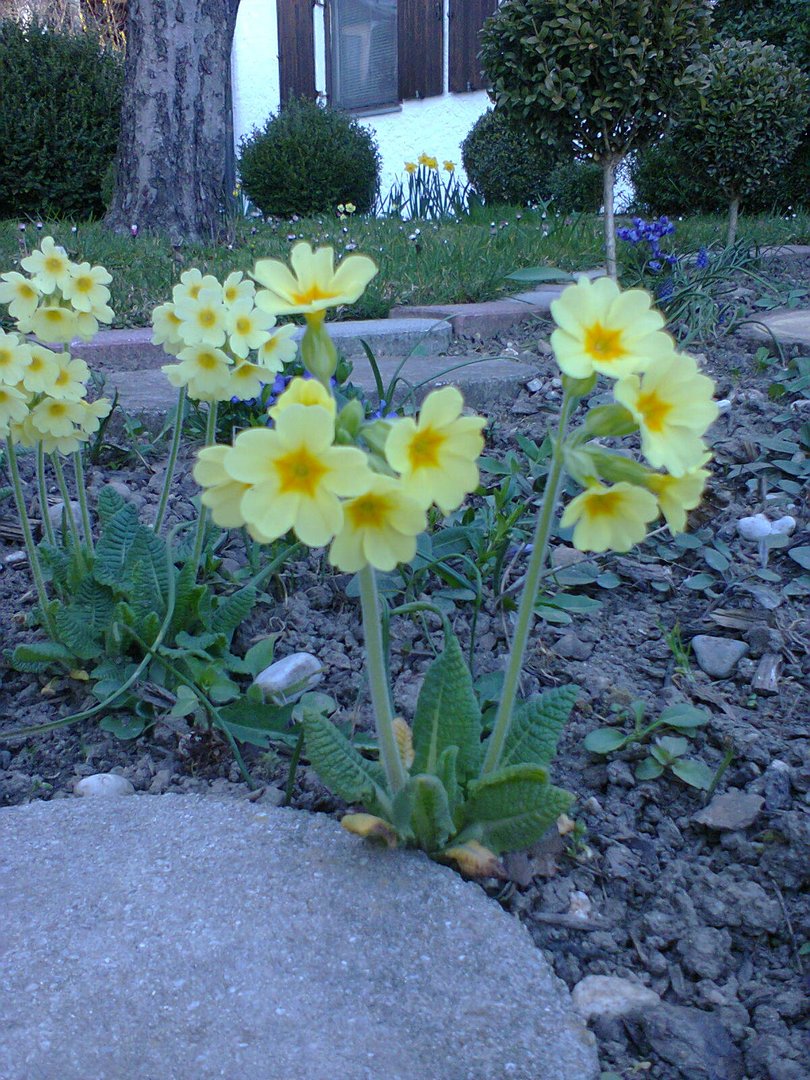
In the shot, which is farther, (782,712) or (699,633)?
(699,633)

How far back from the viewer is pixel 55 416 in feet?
5.00

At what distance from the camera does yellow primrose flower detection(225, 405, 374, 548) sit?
0.79 meters

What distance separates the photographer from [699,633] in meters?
1.78

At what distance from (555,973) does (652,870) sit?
216mm

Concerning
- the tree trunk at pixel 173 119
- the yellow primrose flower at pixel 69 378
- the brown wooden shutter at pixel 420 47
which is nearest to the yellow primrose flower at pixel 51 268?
the yellow primrose flower at pixel 69 378

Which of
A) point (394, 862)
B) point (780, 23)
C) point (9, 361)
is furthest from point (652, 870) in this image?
point (780, 23)

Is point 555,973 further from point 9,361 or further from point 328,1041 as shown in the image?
point 9,361

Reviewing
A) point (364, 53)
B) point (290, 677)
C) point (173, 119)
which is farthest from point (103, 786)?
point (364, 53)

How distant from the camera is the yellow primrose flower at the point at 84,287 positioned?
155 centimetres

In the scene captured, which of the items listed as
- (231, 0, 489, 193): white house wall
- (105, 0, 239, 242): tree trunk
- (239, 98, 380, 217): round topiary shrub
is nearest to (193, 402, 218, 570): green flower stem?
(105, 0, 239, 242): tree trunk

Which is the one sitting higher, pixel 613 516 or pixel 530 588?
pixel 613 516

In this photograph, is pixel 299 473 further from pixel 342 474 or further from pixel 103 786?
pixel 103 786

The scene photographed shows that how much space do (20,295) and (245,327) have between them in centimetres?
40

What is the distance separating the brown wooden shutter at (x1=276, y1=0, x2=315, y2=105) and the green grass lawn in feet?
15.6
